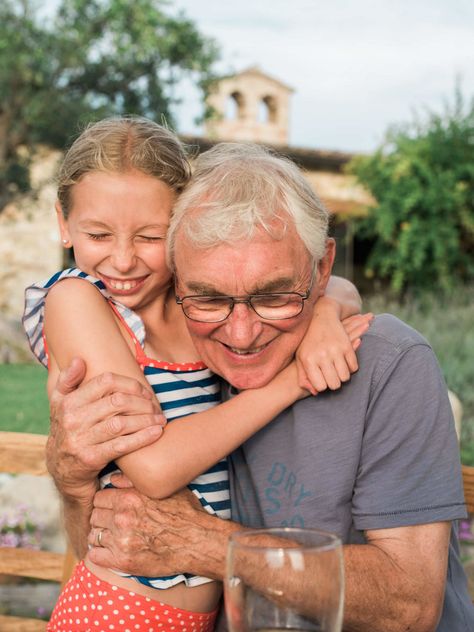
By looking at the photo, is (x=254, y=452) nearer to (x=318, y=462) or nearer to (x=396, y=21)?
(x=318, y=462)

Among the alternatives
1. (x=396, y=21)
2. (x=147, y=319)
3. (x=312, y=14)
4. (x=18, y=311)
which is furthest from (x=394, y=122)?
(x=147, y=319)

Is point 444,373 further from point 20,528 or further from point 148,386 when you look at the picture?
point 148,386

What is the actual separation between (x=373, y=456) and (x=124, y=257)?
89cm

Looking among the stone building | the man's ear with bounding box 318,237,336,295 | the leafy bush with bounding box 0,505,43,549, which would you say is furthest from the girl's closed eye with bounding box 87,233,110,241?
the stone building

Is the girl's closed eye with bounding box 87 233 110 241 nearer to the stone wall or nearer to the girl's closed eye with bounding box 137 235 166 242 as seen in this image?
the girl's closed eye with bounding box 137 235 166 242

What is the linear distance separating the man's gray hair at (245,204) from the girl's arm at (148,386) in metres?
0.27

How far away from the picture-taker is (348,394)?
2285mm

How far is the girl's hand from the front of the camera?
2219mm

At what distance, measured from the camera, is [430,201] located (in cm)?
1429

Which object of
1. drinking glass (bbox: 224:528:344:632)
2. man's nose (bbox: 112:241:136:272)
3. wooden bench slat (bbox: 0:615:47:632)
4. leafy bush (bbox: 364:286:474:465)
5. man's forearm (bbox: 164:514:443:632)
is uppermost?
man's nose (bbox: 112:241:136:272)

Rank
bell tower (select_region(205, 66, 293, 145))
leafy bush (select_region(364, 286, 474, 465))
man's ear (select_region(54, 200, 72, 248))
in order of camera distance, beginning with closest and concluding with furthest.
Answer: man's ear (select_region(54, 200, 72, 248)), leafy bush (select_region(364, 286, 474, 465)), bell tower (select_region(205, 66, 293, 145))

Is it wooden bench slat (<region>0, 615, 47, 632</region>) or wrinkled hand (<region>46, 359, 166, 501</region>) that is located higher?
wrinkled hand (<region>46, 359, 166, 501</region>)

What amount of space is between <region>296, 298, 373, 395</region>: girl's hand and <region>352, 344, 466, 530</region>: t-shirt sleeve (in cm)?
11

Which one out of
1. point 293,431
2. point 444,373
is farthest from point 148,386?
point 444,373
